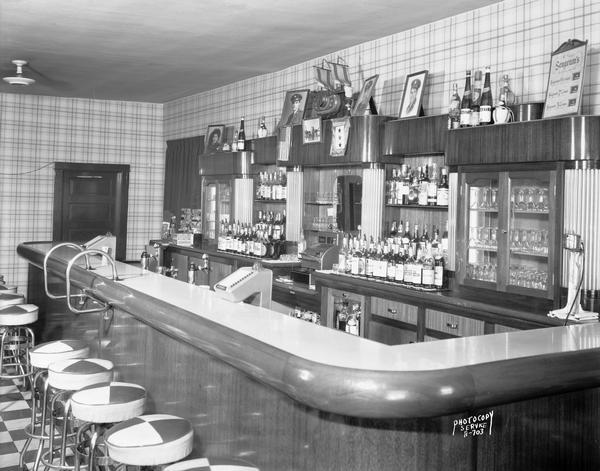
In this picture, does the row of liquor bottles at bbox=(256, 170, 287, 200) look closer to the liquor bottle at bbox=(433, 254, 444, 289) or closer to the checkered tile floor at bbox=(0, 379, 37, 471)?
the liquor bottle at bbox=(433, 254, 444, 289)

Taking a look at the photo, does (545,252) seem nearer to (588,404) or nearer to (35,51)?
(588,404)

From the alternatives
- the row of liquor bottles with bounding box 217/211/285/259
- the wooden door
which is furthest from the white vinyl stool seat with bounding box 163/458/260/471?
the wooden door

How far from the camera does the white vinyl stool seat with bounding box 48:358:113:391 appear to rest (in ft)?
11.6

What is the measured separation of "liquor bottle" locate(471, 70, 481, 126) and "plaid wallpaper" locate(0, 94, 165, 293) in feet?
24.1

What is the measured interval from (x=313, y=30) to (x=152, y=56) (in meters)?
2.24

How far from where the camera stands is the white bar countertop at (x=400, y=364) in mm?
1991

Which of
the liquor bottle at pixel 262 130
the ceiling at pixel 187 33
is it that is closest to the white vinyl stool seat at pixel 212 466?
the ceiling at pixel 187 33

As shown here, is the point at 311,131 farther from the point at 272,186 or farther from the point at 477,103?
the point at 477,103

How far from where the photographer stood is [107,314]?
14.5ft

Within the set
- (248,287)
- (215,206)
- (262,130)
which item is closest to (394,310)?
(248,287)

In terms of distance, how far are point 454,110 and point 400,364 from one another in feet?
11.6

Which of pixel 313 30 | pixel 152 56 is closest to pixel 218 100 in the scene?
pixel 152 56

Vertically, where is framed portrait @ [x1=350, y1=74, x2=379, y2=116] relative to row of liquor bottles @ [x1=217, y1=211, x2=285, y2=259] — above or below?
above

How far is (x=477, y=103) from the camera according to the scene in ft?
16.9
